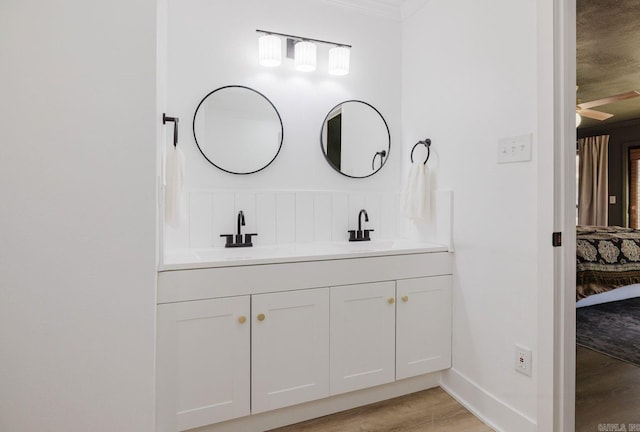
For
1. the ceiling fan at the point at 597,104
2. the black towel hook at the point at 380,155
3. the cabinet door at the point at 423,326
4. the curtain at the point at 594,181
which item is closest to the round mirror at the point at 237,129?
the black towel hook at the point at 380,155

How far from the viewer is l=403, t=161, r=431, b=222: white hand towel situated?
221cm

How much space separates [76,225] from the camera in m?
1.23

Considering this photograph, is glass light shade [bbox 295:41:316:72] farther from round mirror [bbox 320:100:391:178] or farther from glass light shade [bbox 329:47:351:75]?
round mirror [bbox 320:100:391:178]

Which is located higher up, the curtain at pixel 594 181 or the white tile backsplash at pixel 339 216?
the curtain at pixel 594 181

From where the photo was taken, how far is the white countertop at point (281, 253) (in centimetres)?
162

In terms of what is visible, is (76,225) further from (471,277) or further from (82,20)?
(471,277)

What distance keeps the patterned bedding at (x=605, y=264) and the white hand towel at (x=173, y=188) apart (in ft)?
11.8

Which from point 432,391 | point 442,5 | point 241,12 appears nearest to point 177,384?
point 432,391

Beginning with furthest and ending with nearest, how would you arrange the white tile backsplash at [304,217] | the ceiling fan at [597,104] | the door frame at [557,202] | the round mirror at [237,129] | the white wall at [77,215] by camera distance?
1. the ceiling fan at [597,104]
2. the white tile backsplash at [304,217]
3. the round mirror at [237,129]
4. the door frame at [557,202]
5. the white wall at [77,215]

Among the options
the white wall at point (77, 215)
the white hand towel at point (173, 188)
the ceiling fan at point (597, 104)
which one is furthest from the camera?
the ceiling fan at point (597, 104)

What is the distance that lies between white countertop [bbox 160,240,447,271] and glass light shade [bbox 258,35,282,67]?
44.1 inches

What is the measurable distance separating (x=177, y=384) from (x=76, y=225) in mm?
800

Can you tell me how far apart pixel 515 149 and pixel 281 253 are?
126 centimetres

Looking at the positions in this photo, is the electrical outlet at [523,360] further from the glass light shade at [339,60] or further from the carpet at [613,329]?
the glass light shade at [339,60]
